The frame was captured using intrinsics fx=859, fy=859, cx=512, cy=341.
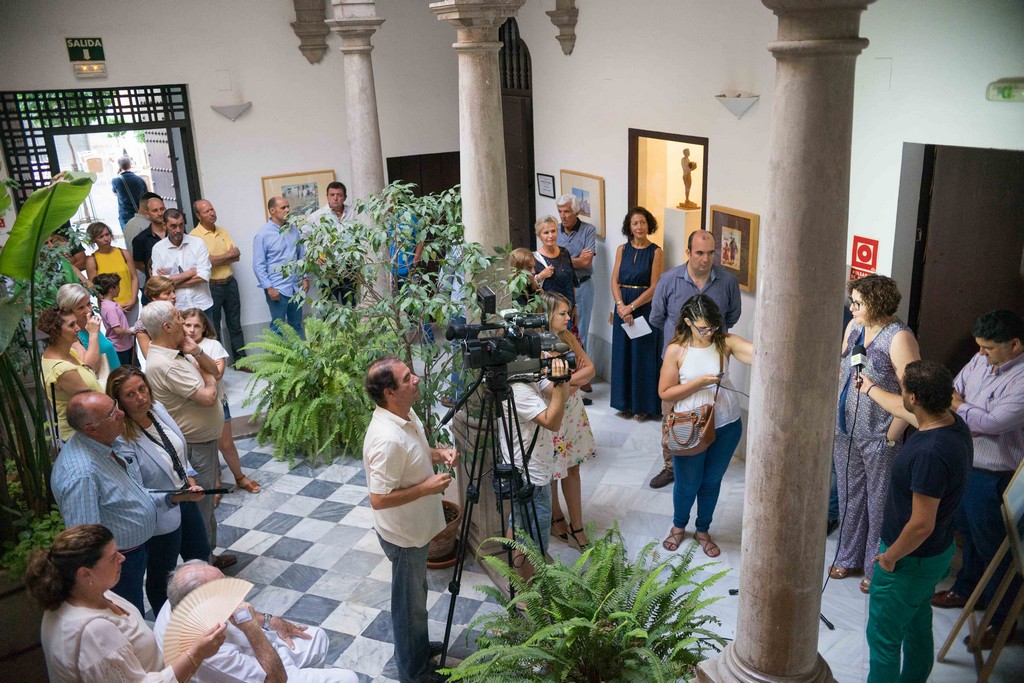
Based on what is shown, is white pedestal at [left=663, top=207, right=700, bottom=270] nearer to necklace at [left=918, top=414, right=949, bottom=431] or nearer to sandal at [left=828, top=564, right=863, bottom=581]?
sandal at [left=828, top=564, right=863, bottom=581]

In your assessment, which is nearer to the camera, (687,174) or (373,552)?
(373,552)

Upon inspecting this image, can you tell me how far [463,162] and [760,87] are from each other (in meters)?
2.49

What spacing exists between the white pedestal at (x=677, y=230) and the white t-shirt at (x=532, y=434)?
271 cm

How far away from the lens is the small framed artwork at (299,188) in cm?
956

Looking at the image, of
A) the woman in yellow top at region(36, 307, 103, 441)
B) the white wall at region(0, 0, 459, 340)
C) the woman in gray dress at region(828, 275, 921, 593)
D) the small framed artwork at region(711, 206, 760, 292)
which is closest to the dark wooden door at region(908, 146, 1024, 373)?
the woman in gray dress at region(828, 275, 921, 593)

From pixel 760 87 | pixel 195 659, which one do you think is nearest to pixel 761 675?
pixel 195 659

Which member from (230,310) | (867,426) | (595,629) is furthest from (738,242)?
(230,310)

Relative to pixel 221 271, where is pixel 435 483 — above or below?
below

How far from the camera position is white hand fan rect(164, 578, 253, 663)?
3.05 metres

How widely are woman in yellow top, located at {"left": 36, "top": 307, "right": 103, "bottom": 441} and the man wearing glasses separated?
3.84m

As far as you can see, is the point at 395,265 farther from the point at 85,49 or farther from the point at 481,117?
the point at 85,49

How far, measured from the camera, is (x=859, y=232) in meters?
5.71

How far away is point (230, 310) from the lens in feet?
30.1

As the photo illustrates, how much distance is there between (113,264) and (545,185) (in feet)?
14.3
